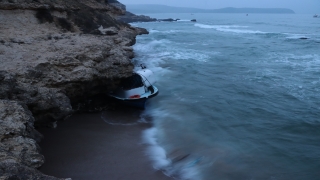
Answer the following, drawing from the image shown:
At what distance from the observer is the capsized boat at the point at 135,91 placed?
13633 millimetres

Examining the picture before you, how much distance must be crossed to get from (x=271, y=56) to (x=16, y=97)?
1007 inches

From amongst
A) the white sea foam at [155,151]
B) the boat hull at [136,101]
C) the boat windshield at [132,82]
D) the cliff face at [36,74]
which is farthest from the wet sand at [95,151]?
the boat windshield at [132,82]

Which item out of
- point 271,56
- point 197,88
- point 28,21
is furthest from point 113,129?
point 271,56

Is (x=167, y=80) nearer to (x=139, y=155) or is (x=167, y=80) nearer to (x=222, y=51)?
(x=139, y=155)

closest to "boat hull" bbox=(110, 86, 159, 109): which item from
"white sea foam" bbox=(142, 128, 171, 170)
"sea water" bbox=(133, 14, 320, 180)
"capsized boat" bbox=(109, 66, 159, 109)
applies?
"capsized boat" bbox=(109, 66, 159, 109)

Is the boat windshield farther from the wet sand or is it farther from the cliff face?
the wet sand

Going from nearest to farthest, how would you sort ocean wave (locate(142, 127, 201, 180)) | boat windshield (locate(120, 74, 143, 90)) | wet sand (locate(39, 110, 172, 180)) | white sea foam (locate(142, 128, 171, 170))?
wet sand (locate(39, 110, 172, 180)), ocean wave (locate(142, 127, 201, 180)), white sea foam (locate(142, 128, 171, 170)), boat windshield (locate(120, 74, 143, 90))

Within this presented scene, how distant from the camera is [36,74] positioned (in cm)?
1029

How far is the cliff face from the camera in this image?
260 inches

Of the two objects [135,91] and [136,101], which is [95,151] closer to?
[136,101]

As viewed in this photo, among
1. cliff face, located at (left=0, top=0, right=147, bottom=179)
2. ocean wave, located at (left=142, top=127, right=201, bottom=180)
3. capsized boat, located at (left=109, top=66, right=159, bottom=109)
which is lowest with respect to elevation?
ocean wave, located at (left=142, top=127, right=201, bottom=180)

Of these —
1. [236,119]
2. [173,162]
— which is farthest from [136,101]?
[236,119]

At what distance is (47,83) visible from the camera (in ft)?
34.2

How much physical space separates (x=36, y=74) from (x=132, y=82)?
4.97 metres
